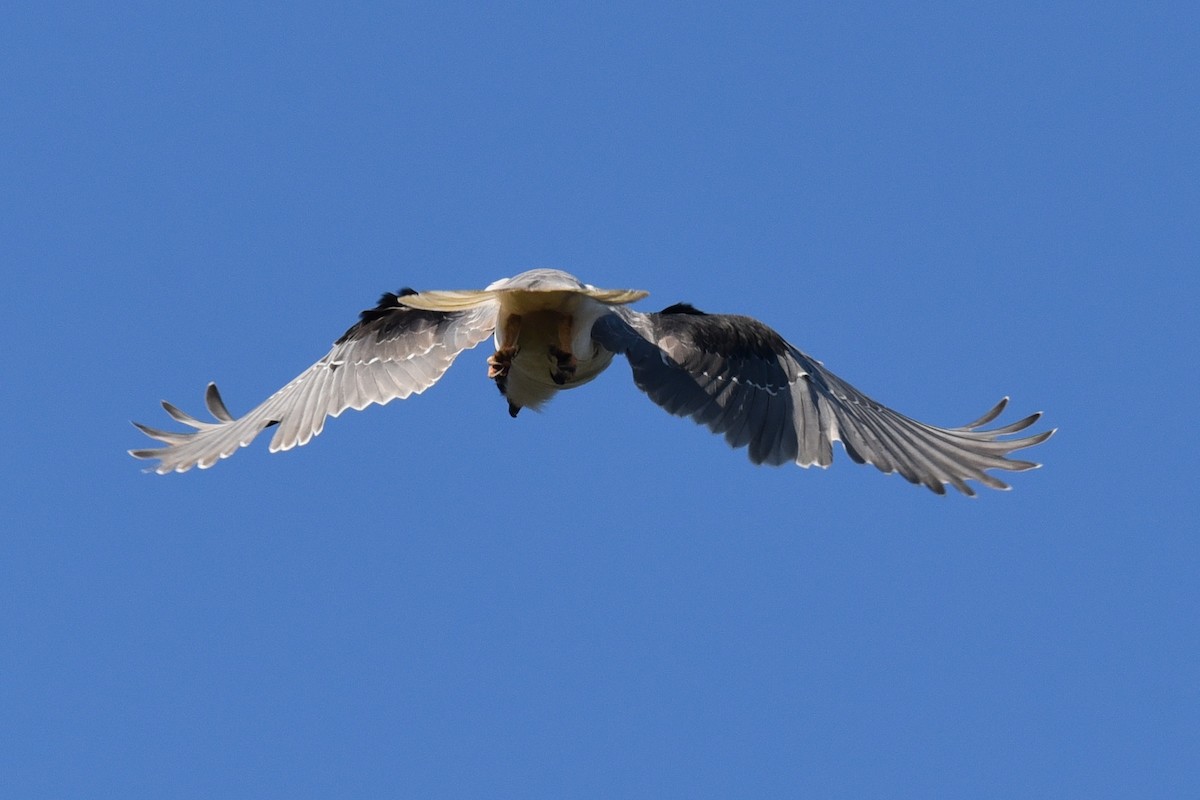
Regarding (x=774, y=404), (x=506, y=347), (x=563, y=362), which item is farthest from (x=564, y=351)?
(x=774, y=404)

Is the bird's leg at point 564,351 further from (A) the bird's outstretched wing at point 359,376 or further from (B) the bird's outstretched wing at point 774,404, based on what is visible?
(A) the bird's outstretched wing at point 359,376

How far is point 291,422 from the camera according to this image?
15812 mm

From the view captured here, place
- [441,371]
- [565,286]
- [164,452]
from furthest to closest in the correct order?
[164,452]
[441,371]
[565,286]

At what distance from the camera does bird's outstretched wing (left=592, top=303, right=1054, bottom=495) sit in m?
15.0

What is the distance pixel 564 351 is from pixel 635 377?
67cm

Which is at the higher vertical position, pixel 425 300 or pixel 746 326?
pixel 746 326

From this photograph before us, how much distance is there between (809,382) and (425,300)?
3.73m

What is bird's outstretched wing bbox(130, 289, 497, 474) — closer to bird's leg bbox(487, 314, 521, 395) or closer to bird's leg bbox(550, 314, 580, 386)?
bird's leg bbox(487, 314, 521, 395)

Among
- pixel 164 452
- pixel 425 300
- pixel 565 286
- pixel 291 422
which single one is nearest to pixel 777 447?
pixel 565 286

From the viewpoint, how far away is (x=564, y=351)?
14984mm

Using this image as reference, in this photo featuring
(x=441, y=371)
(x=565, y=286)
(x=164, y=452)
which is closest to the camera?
(x=565, y=286)

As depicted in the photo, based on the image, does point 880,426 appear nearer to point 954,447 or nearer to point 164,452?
point 954,447

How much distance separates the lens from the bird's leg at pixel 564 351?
49.0ft

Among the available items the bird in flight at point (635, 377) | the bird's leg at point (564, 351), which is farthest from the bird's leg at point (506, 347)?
the bird's leg at point (564, 351)
